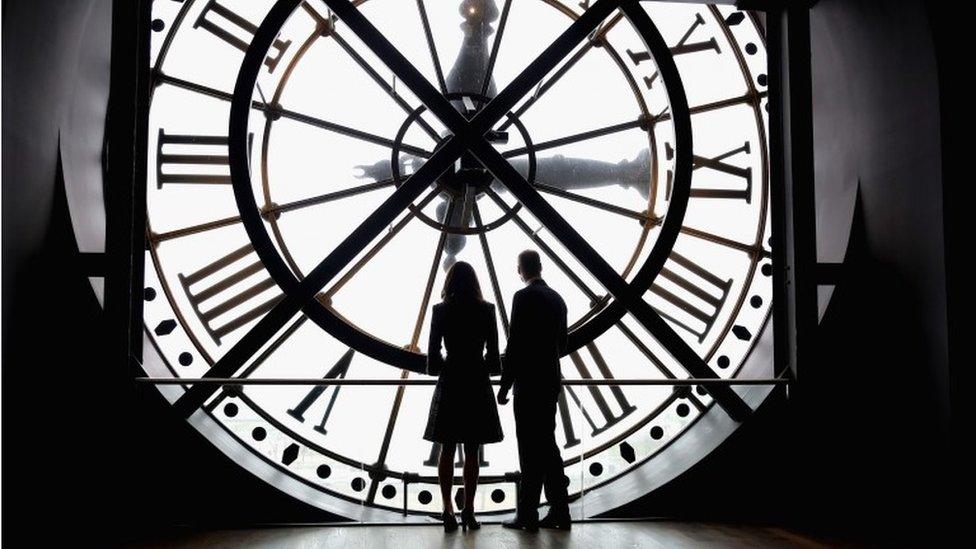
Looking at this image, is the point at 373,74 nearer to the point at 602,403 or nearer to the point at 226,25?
the point at 226,25

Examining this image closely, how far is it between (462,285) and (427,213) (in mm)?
729

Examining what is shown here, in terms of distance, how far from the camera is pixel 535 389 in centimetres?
301

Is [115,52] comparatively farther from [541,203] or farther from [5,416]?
[541,203]

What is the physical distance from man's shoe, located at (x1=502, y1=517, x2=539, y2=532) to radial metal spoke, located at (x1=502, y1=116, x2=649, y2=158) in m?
1.40

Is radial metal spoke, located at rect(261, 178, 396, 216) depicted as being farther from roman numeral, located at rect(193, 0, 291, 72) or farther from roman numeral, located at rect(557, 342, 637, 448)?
roman numeral, located at rect(557, 342, 637, 448)

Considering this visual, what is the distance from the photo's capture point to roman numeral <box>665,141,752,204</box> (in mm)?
3889

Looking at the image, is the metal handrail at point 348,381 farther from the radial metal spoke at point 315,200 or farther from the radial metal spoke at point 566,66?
the radial metal spoke at point 566,66

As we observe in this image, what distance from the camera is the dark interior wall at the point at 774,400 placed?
9.24 ft

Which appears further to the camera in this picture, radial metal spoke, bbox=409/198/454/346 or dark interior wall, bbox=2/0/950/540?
radial metal spoke, bbox=409/198/454/346

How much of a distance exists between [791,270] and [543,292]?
3.08ft

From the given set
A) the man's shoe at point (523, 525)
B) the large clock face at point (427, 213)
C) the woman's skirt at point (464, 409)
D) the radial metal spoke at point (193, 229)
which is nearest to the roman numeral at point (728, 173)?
the large clock face at point (427, 213)

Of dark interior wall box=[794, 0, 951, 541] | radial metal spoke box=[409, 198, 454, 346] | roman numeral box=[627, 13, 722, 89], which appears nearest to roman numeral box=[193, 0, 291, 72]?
radial metal spoke box=[409, 198, 454, 346]

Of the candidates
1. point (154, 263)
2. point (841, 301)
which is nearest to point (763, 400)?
point (841, 301)

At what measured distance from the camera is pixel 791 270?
11.0 feet
